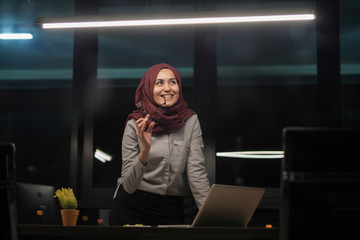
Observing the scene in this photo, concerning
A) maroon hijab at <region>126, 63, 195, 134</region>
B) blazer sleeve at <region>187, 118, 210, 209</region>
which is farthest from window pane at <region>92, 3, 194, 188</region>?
blazer sleeve at <region>187, 118, 210, 209</region>

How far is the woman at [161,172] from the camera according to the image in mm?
2766

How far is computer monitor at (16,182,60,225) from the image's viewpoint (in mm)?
1913

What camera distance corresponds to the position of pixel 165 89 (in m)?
3.04

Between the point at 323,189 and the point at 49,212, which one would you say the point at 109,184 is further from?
the point at 323,189

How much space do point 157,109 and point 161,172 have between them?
1.45 ft

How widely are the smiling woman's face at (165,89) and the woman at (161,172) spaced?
96 millimetres

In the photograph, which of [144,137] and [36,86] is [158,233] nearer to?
[144,137]

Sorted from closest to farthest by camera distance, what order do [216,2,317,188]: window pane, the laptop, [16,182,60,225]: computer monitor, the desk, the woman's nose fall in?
the desk < the laptop < [16,182,60,225]: computer monitor < the woman's nose < [216,2,317,188]: window pane

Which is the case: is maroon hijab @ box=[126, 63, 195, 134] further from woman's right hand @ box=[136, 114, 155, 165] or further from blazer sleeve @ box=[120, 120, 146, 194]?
woman's right hand @ box=[136, 114, 155, 165]

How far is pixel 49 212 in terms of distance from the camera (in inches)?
81.4

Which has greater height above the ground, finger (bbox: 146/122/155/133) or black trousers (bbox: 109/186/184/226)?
finger (bbox: 146/122/155/133)

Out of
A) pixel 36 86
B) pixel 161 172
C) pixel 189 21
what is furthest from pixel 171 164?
pixel 36 86

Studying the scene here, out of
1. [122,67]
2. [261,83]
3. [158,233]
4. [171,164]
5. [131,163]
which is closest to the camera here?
[158,233]

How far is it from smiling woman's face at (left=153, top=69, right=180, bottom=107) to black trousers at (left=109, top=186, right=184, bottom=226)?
24.8 inches
